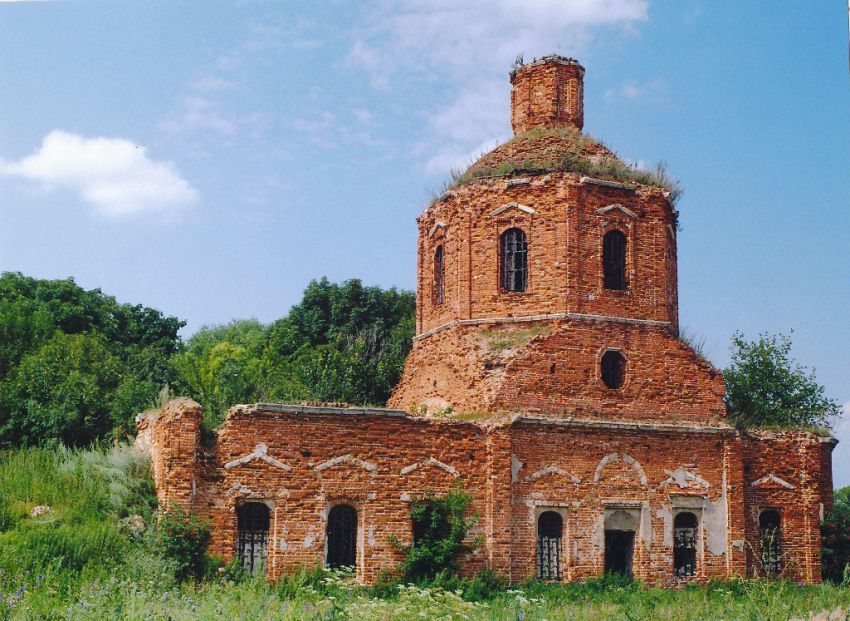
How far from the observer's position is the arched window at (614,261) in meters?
20.4

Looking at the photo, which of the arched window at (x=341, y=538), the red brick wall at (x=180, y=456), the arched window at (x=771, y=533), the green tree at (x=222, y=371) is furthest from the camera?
the green tree at (x=222, y=371)

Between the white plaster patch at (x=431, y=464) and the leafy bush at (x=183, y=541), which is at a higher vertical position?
the white plaster patch at (x=431, y=464)

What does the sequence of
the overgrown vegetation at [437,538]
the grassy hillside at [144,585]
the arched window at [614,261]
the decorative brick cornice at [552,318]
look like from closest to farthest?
the grassy hillside at [144,585] < the overgrown vegetation at [437,538] < the decorative brick cornice at [552,318] < the arched window at [614,261]

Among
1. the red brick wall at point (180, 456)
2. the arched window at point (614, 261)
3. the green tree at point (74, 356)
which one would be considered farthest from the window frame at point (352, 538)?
the arched window at point (614, 261)

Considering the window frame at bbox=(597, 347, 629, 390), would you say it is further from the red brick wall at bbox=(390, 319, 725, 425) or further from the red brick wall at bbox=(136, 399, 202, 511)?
the red brick wall at bbox=(136, 399, 202, 511)

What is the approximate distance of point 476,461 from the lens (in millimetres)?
17797

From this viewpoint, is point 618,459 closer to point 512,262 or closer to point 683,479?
point 683,479

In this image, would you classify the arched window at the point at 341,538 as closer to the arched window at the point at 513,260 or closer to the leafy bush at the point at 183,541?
the leafy bush at the point at 183,541

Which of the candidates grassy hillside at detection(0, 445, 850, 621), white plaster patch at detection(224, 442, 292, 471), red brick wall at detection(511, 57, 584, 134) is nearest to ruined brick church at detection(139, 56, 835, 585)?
white plaster patch at detection(224, 442, 292, 471)

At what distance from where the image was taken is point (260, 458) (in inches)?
656

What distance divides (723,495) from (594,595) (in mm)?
3674

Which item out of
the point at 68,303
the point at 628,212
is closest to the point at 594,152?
the point at 628,212

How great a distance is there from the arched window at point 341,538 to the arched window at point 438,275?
6026 millimetres

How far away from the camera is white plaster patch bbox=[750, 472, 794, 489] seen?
19734mm
